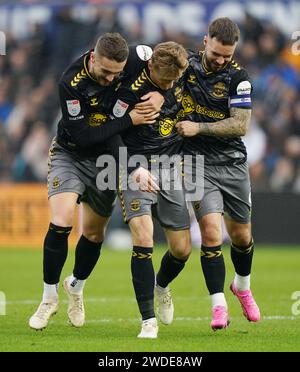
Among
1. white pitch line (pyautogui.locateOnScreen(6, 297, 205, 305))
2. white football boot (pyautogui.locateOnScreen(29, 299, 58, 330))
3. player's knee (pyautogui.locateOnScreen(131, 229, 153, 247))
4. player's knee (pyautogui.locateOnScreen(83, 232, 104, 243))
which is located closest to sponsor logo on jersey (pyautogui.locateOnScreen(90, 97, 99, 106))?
player's knee (pyautogui.locateOnScreen(131, 229, 153, 247))

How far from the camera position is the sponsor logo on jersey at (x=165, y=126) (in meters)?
8.23

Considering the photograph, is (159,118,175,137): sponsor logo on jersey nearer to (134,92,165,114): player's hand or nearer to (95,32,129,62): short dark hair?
(134,92,165,114): player's hand

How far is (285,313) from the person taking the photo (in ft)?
31.7

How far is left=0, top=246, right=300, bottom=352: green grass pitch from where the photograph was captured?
A: 7.38m

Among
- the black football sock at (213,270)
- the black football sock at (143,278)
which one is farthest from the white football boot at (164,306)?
the black football sock at (143,278)

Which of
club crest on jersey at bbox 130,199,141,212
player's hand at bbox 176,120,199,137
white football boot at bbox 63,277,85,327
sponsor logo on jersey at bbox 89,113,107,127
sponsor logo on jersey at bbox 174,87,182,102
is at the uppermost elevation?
sponsor logo on jersey at bbox 174,87,182,102

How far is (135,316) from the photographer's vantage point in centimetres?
947

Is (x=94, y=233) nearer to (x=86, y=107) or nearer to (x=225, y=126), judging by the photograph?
(x=86, y=107)

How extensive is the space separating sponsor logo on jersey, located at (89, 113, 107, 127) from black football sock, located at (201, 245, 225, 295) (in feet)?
4.53

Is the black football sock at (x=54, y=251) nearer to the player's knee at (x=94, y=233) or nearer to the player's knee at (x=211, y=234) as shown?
the player's knee at (x=94, y=233)

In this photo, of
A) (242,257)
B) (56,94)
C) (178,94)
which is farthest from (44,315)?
(56,94)

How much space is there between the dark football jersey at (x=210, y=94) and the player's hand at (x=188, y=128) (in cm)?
25

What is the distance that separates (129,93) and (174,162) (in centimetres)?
75
